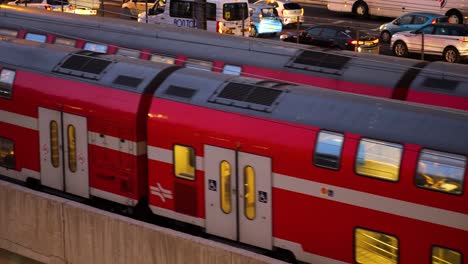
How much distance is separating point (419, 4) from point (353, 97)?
98.8ft

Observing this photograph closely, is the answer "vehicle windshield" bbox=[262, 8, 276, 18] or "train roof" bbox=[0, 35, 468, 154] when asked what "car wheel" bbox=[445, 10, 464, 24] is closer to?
"vehicle windshield" bbox=[262, 8, 276, 18]

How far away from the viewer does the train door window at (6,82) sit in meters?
18.2

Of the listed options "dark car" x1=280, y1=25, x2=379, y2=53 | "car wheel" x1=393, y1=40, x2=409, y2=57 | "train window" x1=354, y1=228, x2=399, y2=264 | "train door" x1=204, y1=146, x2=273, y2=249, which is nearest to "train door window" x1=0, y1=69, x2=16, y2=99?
"train door" x1=204, y1=146, x2=273, y2=249

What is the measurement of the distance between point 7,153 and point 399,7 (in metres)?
29.3

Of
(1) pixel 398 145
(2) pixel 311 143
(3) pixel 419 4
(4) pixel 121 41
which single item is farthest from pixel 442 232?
(3) pixel 419 4

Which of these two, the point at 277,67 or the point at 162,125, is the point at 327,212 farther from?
the point at 277,67

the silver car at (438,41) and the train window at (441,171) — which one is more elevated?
the train window at (441,171)

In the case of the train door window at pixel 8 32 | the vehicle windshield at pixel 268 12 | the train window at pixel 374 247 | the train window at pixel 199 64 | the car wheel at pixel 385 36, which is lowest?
the car wheel at pixel 385 36

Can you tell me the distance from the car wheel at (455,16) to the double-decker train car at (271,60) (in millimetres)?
21135

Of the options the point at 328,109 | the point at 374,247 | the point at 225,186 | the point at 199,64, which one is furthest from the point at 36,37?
the point at 374,247

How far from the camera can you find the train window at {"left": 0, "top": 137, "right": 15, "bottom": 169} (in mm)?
18328

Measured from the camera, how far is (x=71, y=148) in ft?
56.6

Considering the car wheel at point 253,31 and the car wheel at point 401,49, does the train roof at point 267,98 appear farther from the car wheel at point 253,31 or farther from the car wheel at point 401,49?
the car wheel at point 253,31

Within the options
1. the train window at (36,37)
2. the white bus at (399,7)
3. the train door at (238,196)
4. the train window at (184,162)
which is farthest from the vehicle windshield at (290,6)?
the train door at (238,196)
